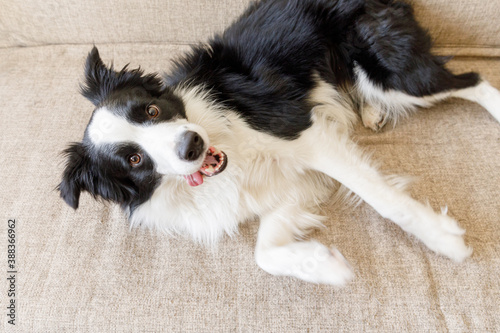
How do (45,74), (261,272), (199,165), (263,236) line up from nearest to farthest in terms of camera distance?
(199,165)
(261,272)
(263,236)
(45,74)

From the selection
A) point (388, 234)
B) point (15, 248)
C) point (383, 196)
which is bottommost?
point (15, 248)

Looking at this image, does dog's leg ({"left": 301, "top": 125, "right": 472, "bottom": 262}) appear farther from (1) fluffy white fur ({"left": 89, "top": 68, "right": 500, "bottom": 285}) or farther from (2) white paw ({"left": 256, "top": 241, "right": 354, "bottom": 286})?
(2) white paw ({"left": 256, "top": 241, "right": 354, "bottom": 286})

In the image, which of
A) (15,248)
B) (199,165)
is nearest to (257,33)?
(199,165)

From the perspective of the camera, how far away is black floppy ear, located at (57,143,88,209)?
4.79 ft

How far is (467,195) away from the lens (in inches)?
64.4

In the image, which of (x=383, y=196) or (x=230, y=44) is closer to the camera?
(x=383, y=196)

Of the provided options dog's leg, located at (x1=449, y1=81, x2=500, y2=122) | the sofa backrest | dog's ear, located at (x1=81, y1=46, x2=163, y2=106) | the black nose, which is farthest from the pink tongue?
dog's leg, located at (x1=449, y1=81, x2=500, y2=122)

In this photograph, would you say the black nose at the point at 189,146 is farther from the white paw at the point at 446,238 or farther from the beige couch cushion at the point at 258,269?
the white paw at the point at 446,238

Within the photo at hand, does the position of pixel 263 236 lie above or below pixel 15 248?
above

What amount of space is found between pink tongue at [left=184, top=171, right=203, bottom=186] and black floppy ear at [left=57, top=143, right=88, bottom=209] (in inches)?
16.9

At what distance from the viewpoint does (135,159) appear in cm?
151

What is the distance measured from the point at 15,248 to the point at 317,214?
1442 mm

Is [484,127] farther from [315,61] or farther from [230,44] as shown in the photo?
[230,44]

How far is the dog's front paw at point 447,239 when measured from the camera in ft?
4.78
